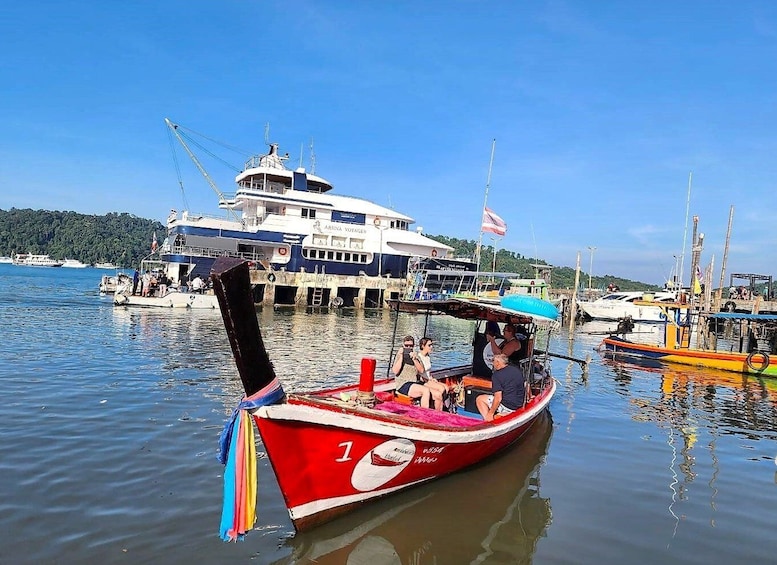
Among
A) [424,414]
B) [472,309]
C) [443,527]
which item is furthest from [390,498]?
[472,309]

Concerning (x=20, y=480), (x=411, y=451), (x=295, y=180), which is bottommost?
(x=20, y=480)

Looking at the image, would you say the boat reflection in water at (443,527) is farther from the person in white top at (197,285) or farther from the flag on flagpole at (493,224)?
the person in white top at (197,285)

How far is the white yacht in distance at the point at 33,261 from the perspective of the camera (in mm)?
180250

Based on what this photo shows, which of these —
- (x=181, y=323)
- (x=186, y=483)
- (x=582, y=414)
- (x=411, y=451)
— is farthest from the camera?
(x=181, y=323)

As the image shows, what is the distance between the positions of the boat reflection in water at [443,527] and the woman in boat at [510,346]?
2.48 meters

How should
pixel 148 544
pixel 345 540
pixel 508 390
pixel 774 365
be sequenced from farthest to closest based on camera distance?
1. pixel 774 365
2. pixel 508 390
3. pixel 345 540
4. pixel 148 544

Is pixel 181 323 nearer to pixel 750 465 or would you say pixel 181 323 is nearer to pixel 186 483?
pixel 186 483

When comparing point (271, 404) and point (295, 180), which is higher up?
point (295, 180)

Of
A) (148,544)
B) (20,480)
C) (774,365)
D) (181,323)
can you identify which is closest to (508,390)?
(148,544)

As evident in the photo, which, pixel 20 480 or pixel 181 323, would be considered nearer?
pixel 20 480

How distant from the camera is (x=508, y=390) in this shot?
379 inches

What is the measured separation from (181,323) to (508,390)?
22432 millimetres

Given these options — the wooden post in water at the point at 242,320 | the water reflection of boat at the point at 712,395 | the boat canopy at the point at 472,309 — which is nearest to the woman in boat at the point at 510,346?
the boat canopy at the point at 472,309

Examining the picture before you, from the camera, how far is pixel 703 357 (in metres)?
22.1
